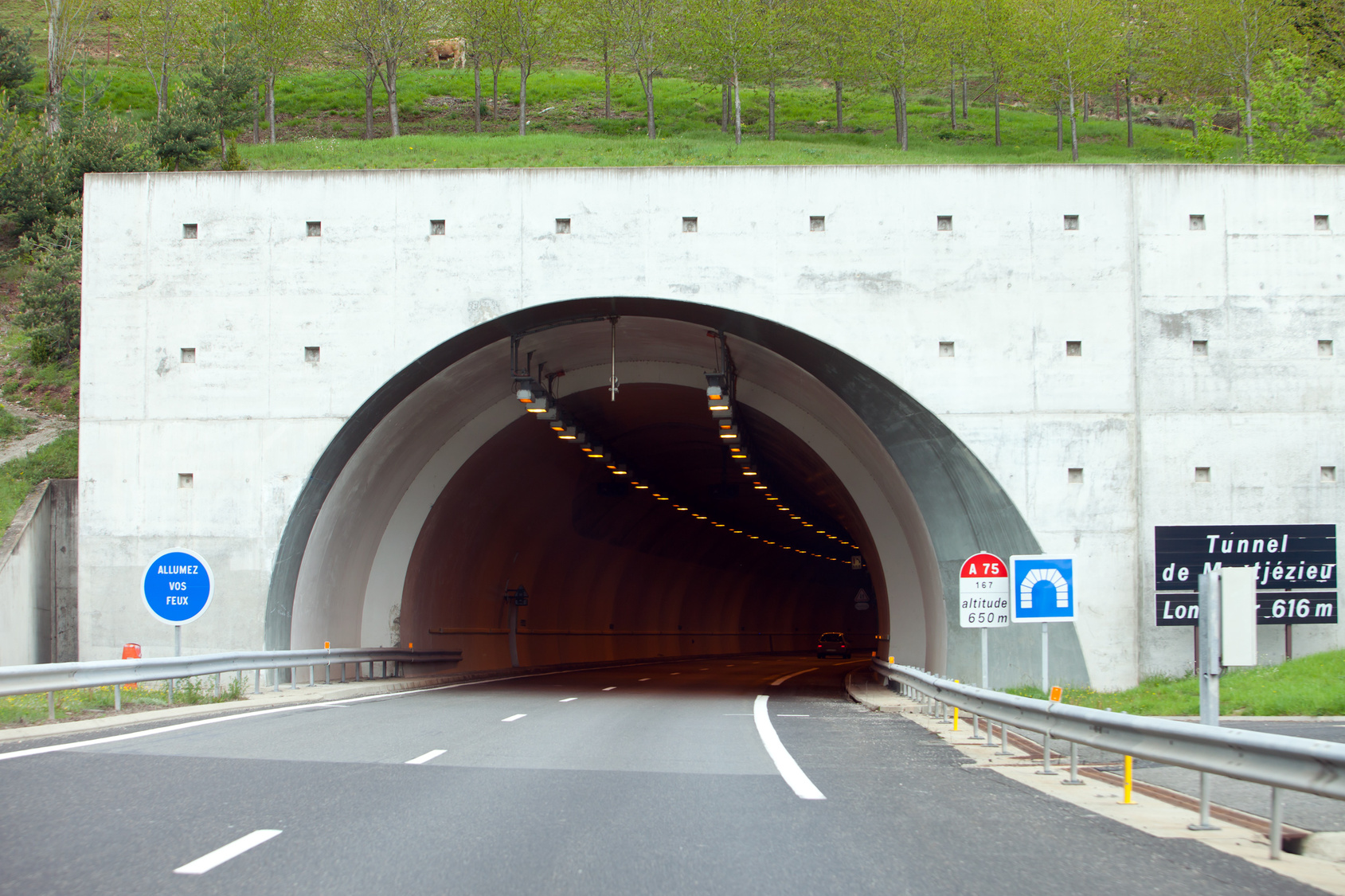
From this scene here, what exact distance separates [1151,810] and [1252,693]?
10.3 meters

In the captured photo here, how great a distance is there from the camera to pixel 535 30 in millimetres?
72312

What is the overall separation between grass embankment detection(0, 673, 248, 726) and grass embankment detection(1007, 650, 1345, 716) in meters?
12.2

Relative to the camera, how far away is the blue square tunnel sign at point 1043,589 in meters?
14.4

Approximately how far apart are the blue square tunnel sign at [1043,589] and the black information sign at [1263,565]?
6.66 m

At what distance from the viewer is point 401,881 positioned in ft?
20.2

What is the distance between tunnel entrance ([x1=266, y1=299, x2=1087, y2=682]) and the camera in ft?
71.7

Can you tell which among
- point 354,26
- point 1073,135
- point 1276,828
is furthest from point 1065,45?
point 1276,828

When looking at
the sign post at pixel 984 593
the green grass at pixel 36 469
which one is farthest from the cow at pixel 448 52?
the sign post at pixel 984 593

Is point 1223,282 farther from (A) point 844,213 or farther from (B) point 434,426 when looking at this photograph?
(B) point 434,426

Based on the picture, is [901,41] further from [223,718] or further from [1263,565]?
[223,718]

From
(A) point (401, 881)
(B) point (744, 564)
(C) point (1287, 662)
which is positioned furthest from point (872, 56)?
(A) point (401, 881)

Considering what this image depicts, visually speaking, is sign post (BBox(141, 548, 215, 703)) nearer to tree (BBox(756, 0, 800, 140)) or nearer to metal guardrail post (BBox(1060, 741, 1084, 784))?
metal guardrail post (BBox(1060, 741, 1084, 784))

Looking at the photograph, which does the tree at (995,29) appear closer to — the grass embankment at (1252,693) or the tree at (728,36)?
the tree at (728,36)

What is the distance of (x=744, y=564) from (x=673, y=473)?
2320 centimetres
